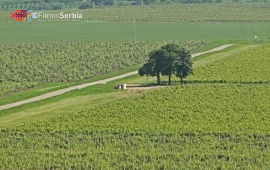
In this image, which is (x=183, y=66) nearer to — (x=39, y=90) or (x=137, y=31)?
(x=39, y=90)

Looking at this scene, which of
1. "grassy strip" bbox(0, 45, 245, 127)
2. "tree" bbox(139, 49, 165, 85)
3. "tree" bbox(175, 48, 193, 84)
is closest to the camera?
"grassy strip" bbox(0, 45, 245, 127)

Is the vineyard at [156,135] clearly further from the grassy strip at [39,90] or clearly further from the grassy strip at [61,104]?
the grassy strip at [39,90]

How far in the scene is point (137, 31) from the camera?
172m

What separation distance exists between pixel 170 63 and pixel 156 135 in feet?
85.9

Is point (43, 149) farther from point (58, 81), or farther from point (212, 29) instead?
point (212, 29)

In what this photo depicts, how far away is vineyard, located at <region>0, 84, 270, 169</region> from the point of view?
206ft

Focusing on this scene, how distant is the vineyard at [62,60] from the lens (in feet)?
356

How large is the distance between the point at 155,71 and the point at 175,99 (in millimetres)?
11866

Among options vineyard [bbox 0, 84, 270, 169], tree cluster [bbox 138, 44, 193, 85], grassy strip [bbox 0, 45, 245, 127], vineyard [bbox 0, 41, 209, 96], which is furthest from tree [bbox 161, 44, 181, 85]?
vineyard [bbox 0, 41, 209, 96]

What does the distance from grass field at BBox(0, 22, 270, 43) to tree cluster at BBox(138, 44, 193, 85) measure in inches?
2135

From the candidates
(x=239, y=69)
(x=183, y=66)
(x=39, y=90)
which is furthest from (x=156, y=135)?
(x=239, y=69)

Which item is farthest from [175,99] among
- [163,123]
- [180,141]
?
[180,141]

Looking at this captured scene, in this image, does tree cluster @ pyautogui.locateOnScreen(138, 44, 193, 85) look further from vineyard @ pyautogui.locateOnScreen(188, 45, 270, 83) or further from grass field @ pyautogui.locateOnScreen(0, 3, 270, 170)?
vineyard @ pyautogui.locateOnScreen(188, 45, 270, 83)

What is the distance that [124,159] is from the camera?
63.5 m
